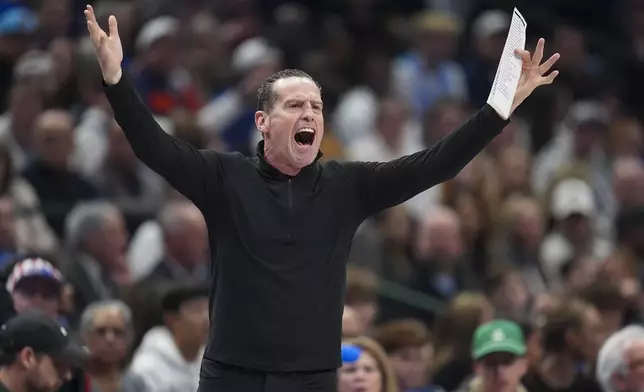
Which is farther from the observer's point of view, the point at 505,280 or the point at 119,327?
the point at 505,280

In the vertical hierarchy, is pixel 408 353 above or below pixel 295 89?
above

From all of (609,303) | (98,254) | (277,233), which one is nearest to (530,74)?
(277,233)

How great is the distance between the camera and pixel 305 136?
5.06 m

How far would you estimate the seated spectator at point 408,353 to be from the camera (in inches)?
337

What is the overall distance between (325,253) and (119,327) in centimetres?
341

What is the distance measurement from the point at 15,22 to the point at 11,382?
21.6 ft

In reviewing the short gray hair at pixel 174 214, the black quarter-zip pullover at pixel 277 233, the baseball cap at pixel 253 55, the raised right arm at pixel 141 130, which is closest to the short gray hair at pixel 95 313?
the short gray hair at pixel 174 214

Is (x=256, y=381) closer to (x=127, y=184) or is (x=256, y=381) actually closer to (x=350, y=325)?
(x=350, y=325)

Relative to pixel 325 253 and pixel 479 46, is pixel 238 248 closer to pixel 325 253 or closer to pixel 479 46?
pixel 325 253

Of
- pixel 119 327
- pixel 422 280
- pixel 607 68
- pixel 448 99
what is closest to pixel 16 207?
pixel 119 327

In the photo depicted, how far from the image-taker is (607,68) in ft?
52.6

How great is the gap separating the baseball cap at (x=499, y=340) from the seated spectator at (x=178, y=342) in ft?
5.15

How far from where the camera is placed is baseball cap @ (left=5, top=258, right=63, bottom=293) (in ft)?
24.6

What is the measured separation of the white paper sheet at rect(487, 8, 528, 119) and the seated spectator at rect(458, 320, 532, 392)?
2.82 m
